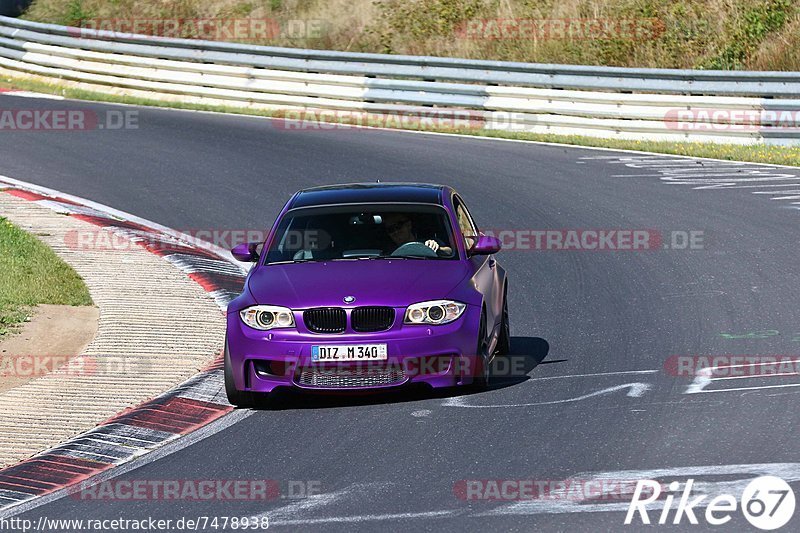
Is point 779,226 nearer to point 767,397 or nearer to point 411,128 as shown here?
point 767,397

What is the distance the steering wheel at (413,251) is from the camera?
1071 centimetres

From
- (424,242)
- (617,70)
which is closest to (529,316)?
(424,242)

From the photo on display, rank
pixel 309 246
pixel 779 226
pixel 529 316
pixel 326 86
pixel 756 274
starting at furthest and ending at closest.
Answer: pixel 326 86
pixel 779 226
pixel 756 274
pixel 529 316
pixel 309 246

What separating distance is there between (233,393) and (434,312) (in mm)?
1557

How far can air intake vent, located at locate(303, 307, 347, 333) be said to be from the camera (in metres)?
9.71

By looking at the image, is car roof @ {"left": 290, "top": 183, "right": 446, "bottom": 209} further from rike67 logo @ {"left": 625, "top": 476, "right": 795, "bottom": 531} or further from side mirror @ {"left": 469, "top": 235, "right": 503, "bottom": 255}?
rike67 logo @ {"left": 625, "top": 476, "right": 795, "bottom": 531}

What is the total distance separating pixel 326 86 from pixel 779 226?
41.1 ft

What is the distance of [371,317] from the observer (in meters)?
9.70

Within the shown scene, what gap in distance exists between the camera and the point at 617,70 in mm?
23828

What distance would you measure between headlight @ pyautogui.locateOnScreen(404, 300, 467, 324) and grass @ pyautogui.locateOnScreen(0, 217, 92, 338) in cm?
423

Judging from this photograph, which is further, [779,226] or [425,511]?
[779,226]

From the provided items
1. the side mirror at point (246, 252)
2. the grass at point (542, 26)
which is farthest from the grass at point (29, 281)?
the grass at point (542, 26)

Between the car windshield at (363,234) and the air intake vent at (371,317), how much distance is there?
0.99 meters

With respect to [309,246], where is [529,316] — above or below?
below
